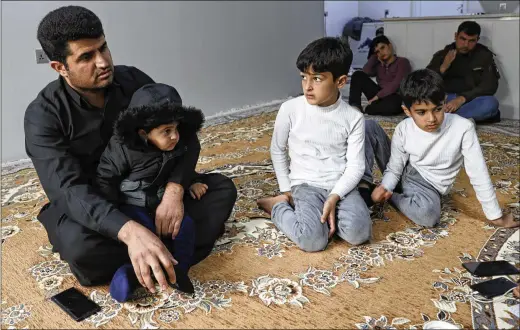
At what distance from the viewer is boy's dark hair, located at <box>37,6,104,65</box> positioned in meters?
1.59

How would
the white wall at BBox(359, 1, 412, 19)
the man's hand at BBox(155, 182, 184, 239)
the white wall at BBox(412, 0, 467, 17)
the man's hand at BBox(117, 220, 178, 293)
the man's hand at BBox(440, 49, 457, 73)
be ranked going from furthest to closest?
the white wall at BBox(359, 1, 412, 19)
the white wall at BBox(412, 0, 467, 17)
the man's hand at BBox(440, 49, 457, 73)
the man's hand at BBox(155, 182, 184, 239)
the man's hand at BBox(117, 220, 178, 293)

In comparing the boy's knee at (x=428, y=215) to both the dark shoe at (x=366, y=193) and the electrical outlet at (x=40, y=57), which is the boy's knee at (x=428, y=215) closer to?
the dark shoe at (x=366, y=193)

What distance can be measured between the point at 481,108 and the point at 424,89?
2049mm

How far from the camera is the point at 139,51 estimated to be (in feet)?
12.8

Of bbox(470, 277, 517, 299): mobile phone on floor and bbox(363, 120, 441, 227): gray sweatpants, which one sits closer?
bbox(470, 277, 517, 299): mobile phone on floor

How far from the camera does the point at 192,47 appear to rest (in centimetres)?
431

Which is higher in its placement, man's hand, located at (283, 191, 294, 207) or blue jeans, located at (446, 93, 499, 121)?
man's hand, located at (283, 191, 294, 207)

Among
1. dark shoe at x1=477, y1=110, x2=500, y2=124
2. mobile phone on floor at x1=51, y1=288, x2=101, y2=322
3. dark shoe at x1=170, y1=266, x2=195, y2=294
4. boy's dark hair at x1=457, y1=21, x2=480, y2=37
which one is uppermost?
boy's dark hair at x1=457, y1=21, x2=480, y2=37

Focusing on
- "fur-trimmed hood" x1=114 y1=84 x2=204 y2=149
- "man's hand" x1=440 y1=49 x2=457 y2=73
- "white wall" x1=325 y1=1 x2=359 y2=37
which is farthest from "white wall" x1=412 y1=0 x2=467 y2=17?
"fur-trimmed hood" x1=114 y1=84 x2=204 y2=149

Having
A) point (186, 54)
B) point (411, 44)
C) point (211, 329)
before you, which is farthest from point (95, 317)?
point (411, 44)

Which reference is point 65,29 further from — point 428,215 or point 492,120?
point 492,120

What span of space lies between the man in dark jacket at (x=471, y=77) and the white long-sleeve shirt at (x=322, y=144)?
1987 mm

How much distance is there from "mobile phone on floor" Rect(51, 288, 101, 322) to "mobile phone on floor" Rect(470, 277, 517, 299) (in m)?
1.17

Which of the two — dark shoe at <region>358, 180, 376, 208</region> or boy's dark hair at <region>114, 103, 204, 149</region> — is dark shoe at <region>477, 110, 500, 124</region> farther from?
boy's dark hair at <region>114, 103, 204, 149</region>
